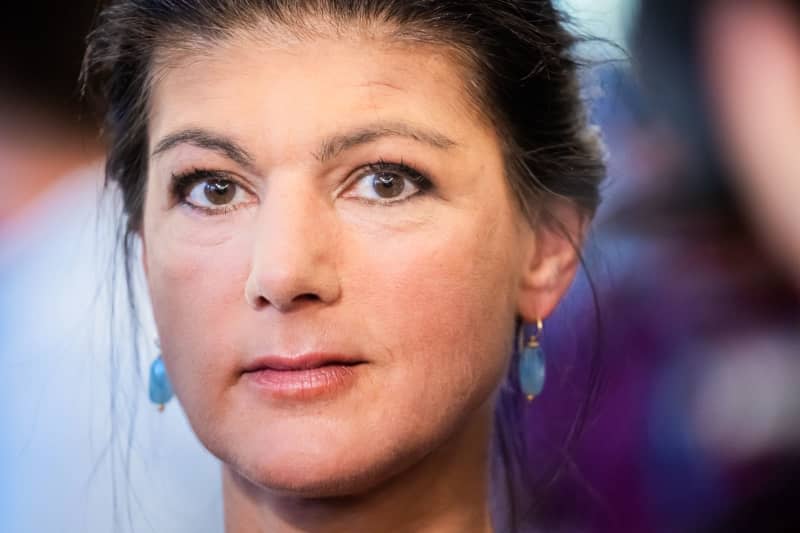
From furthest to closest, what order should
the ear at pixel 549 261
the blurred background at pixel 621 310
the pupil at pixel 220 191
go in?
the blurred background at pixel 621 310, the ear at pixel 549 261, the pupil at pixel 220 191

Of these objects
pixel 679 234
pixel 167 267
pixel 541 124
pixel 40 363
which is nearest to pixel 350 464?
pixel 167 267

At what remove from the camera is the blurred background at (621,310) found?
1179 mm

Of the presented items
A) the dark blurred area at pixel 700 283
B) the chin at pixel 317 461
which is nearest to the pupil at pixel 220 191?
the chin at pixel 317 461

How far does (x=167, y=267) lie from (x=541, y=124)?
40 centimetres

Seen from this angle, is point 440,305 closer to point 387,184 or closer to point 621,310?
point 387,184

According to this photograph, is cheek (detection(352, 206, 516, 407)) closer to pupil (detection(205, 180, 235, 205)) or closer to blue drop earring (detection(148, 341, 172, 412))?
pupil (detection(205, 180, 235, 205))

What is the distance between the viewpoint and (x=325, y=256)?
0.82 m

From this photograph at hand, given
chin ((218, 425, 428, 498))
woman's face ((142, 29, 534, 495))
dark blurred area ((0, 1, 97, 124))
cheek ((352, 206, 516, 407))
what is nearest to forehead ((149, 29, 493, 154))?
woman's face ((142, 29, 534, 495))

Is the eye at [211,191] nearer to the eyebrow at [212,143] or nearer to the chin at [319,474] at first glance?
the eyebrow at [212,143]

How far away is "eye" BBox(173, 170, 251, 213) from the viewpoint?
0.89 meters

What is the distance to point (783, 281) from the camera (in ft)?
5.57

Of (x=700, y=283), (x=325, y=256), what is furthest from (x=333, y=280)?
(x=700, y=283)

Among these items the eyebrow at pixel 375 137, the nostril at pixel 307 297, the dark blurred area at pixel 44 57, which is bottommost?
the nostril at pixel 307 297

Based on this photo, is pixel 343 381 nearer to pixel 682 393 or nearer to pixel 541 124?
pixel 541 124
